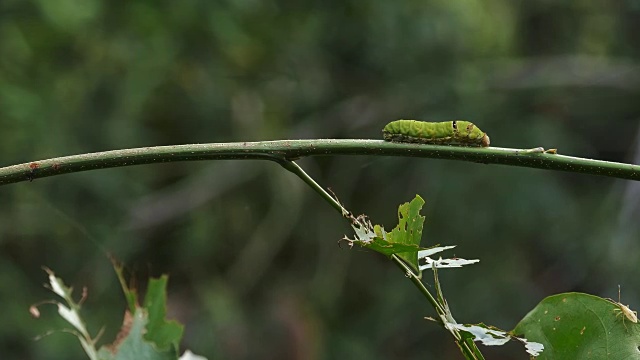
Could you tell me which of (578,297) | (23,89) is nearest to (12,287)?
(23,89)

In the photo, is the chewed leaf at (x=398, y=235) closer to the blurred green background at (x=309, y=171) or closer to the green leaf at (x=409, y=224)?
the green leaf at (x=409, y=224)

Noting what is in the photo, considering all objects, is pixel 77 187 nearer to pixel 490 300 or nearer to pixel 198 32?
pixel 198 32

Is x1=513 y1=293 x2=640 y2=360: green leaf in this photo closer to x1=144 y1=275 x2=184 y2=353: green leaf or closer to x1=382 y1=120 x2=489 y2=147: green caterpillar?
x1=382 y1=120 x2=489 y2=147: green caterpillar

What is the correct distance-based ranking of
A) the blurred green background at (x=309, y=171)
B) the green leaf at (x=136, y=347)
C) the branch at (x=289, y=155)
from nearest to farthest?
the branch at (x=289, y=155), the green leaf at (x=136, y=347), the blurred green background at (x=309, y=171)

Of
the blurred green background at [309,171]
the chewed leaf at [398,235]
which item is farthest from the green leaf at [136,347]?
the blurred green background at [309,171]

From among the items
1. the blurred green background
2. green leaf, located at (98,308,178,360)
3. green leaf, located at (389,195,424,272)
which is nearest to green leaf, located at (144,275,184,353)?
green leaf, located at (98,308,178,360)

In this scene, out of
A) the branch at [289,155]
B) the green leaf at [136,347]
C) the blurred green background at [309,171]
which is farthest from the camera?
the blurred green background at [309,171]
